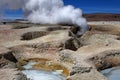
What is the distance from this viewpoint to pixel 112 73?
14.8 metres

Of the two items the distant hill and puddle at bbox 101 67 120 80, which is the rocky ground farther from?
the distant hill

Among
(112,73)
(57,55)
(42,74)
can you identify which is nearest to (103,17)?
(57,55)

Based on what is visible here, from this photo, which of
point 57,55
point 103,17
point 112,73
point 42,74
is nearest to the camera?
point 42,74

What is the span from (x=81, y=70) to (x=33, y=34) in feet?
36.7

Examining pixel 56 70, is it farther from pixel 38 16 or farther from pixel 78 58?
pixel 38 16

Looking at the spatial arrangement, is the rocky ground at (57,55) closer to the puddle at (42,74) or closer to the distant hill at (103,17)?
the puddle at (42,74)

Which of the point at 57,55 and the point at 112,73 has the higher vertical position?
the point at 57,55

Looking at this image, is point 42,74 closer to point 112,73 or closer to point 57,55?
point 112,73

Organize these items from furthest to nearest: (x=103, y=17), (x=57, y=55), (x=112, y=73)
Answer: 1. (x=103, y=17)
2. (x=57, y=55)
3. (x=112, y=73)

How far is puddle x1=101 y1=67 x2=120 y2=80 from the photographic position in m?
14.1

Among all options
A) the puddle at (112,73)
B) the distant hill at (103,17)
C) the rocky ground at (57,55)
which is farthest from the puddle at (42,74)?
the distant hill at (103,17)

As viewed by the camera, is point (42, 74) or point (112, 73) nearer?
point (42, 74)

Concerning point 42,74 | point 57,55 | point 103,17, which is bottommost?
point 42,74

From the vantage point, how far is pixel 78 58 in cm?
1502
